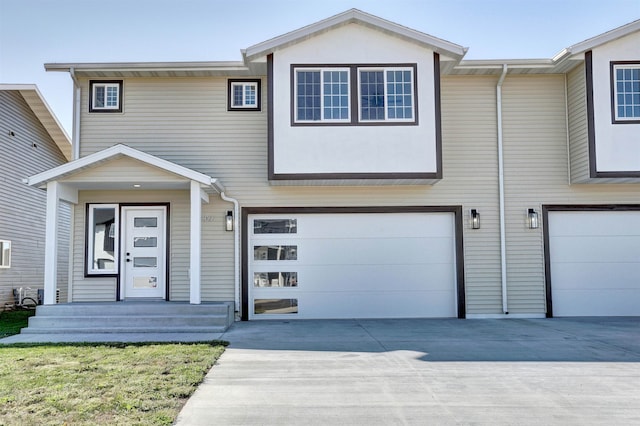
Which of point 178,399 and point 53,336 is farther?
point 53,336

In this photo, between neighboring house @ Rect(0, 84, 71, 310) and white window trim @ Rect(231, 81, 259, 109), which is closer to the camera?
white window trim @ Rect(231, 81, 259, 109)

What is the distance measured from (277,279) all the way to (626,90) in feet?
25.7

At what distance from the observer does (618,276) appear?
10.8m

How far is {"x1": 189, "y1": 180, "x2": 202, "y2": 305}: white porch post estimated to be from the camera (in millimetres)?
9266

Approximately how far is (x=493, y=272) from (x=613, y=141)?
340 cm

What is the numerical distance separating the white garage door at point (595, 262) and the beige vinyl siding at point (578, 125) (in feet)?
3.38

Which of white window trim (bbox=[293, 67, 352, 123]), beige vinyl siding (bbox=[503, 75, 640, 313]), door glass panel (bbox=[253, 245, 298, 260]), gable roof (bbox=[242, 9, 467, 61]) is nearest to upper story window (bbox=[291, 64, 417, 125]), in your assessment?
white window trim (bbox=[293, 67, 352, 123])

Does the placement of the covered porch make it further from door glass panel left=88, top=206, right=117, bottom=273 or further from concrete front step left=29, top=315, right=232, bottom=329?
concrete front step left=29, top=315, right=232, bottom=329

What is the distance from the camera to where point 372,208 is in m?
10.7

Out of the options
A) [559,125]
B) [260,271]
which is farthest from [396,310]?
[559,125]

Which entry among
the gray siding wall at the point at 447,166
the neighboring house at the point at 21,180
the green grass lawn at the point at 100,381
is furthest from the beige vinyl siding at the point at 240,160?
the neighboring house at the point at 21,180

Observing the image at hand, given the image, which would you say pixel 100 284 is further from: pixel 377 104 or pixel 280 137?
pixel 377 104

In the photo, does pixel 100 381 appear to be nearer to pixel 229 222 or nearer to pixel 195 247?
pixel 195 247

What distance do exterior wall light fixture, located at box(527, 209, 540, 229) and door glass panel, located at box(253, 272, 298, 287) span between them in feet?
16.2
